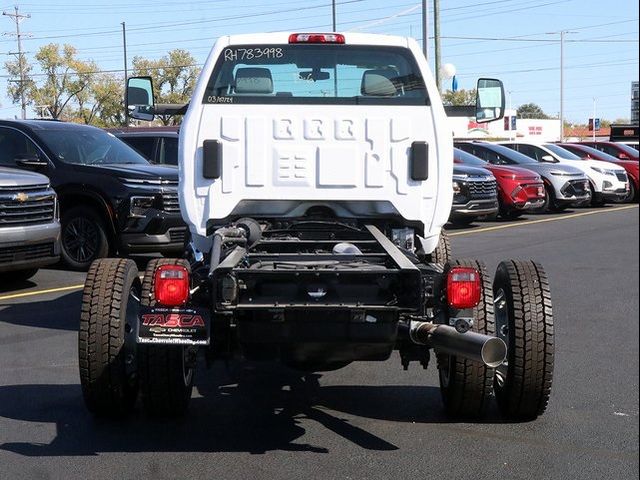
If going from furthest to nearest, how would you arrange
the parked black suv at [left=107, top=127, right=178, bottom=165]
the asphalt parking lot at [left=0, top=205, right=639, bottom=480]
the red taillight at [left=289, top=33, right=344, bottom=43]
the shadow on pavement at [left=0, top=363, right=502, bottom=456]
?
1. the parked black suv at [left=107, top=127, right=178, bottom=165]
2. the red taillight at [left=289, top=33, right=344, bottom=43]
3. the shadow on pavement at [left=0, top=363, right=502, bottom=456]
4. the asphalt parking lot at [left=0, top=205, right=639, bottom=480]

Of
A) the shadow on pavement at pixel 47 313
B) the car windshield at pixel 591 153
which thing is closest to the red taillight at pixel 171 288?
the shadow on pavement at pixel 47 313

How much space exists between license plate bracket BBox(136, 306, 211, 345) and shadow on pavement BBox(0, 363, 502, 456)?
25.7 inches

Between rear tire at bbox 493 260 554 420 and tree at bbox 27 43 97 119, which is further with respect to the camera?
tree at bbox 27 43 97 119

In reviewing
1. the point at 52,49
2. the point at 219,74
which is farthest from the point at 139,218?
the point at 52,49

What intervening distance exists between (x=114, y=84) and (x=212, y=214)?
91.2 ft

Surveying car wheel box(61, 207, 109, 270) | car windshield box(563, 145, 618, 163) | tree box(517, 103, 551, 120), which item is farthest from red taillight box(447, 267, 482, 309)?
tree box(517, 103, 551, 120)

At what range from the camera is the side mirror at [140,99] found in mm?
7551

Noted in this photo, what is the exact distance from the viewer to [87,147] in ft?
42.2

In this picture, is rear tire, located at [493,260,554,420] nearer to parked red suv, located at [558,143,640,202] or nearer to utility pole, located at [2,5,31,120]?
utility pole, located at [2,5,31,120]

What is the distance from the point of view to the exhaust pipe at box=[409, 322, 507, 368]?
14.2 feet

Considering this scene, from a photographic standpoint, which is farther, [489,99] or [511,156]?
[511,156]

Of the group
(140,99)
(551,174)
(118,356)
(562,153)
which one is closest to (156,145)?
(140,99)

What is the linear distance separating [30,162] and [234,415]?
7.30 m

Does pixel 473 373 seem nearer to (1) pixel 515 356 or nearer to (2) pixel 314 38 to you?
(1) pixel 515 356
